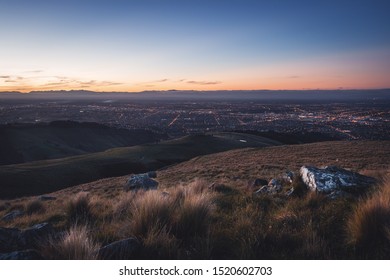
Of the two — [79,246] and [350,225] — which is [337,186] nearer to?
[350,225]

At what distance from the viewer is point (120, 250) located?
3.91m

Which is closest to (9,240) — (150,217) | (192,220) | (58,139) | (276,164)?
(150,217)

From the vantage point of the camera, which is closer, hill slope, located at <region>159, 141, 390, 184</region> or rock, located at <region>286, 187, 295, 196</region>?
rock, located at <region>286, 187, 295, 196</region>

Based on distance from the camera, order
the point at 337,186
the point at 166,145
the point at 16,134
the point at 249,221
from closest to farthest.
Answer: the point at 249,221 < the point at 337,186 < the point at 166,145 < the point at 16,134

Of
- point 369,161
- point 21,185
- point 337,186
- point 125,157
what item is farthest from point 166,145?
point 337,186

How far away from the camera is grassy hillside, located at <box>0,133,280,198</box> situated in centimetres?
4121

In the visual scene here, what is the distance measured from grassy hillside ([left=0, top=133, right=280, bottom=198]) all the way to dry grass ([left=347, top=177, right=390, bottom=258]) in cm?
4173

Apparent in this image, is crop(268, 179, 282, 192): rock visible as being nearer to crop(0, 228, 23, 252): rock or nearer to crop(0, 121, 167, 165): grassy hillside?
crop(0, 228, 23, 252): rock

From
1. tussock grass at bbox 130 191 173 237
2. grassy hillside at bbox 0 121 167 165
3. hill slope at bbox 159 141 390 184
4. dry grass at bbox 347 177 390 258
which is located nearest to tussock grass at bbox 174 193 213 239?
tussock grass at bbox 130 191 173 237

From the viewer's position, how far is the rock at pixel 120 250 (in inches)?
151

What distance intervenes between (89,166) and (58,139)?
236ft

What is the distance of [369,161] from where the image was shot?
101 ft

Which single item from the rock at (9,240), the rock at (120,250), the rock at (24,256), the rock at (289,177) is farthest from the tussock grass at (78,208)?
the rock at (289,177)
